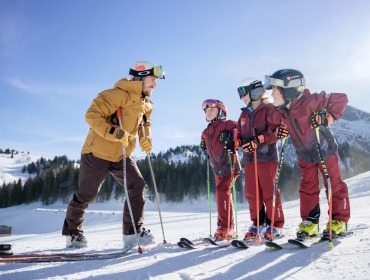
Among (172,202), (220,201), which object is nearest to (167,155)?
(172,202)

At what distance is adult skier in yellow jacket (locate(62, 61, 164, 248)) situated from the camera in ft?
16.0

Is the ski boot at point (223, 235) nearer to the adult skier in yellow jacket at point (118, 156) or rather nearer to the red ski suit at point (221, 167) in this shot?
the red ski suit at point (221, 167)

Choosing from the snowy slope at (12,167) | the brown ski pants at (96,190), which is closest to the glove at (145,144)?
the brown ski pants at (96,190)

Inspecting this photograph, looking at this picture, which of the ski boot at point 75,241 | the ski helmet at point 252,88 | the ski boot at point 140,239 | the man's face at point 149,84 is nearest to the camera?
the ski boot at point 140,239

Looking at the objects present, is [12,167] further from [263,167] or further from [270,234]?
[270,234]

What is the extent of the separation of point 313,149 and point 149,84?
281 centimetres

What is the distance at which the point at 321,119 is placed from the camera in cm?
379

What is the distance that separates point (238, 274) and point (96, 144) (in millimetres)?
3193

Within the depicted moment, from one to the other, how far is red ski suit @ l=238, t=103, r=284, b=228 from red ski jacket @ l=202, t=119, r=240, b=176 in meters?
0.45

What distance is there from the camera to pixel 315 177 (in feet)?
14.4

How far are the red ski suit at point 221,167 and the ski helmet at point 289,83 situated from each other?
1.43 meters

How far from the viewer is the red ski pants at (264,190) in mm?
4842

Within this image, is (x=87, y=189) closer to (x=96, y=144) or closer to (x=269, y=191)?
(x=96, y=144)

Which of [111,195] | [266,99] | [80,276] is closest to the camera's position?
[80,276]
